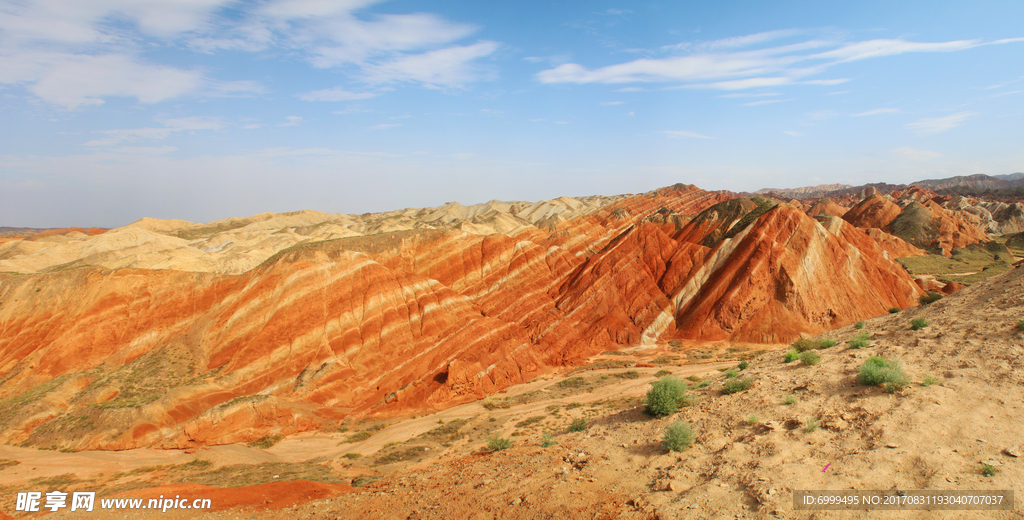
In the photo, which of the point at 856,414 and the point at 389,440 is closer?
the point at 856,414

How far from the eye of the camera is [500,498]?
968cm

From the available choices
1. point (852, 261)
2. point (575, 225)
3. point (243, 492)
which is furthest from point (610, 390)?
point (575, 225)

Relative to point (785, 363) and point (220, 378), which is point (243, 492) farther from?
point (220, 378)

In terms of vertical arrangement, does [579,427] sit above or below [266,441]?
above

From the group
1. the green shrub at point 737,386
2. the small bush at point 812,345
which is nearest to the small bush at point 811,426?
the green shrub at point 737,386

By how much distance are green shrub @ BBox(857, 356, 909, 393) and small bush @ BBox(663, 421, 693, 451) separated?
4481 mm

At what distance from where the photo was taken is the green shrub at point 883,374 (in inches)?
383

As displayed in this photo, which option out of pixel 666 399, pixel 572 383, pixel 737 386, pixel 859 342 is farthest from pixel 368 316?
pixel 859 342

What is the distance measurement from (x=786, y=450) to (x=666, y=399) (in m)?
3.98

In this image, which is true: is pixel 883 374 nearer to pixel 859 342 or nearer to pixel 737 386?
pixel 737 386

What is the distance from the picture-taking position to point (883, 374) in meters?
9.98

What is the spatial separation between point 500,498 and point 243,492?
27.5ft

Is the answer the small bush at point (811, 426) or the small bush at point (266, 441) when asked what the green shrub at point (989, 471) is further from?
the small bush at point (266, 441)

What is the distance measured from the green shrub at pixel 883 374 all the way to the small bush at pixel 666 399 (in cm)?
437
